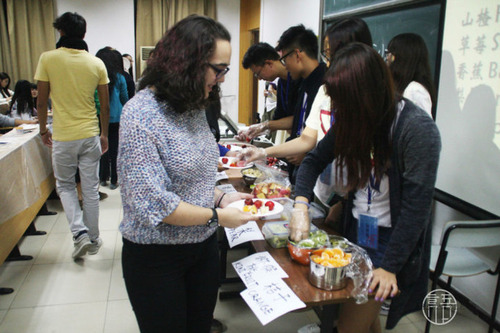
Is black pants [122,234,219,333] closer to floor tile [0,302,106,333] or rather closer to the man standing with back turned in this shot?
floor tile [0,302,106,333]

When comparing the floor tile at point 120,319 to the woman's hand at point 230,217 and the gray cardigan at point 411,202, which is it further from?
the gray cardigan at point 411,202

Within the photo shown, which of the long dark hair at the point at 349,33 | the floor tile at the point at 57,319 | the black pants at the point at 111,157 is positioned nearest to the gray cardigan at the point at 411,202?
the long dark hair at the point at 349,33

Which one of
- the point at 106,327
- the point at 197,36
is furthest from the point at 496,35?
the point at 106,327

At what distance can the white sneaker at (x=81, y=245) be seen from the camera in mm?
2695

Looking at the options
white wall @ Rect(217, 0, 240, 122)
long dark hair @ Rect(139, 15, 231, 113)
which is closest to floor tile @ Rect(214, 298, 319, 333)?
long dark hair @ Rect(139, 15, 231, 113)

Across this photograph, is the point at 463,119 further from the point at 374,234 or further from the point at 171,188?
the point at 171,188

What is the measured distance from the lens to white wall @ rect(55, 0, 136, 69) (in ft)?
21.0

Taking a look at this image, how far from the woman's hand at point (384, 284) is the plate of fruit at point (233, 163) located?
1.32 m

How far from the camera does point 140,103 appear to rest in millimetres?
977

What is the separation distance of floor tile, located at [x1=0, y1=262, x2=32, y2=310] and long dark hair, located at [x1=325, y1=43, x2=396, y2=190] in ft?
7.42

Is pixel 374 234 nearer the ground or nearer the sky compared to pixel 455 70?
nearer the ground

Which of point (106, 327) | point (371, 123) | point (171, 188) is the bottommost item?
point (106, 327)

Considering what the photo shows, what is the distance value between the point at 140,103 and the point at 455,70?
1.85m

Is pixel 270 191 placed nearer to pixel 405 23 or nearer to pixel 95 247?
pixel 405 23
